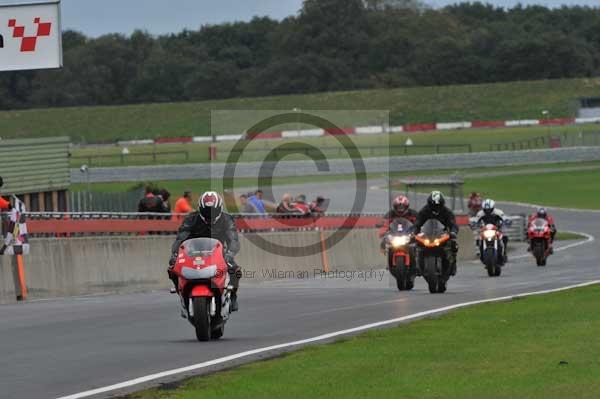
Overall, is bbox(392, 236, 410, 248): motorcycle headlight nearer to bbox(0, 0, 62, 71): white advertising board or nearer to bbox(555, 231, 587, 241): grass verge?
bbox(0, 0, 62, 71): white advertising board

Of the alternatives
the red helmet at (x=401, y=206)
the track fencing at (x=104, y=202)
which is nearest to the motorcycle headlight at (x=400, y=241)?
the red helmet at (x=401, y=206)

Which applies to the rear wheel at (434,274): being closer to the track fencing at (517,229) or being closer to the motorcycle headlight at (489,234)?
the motorcycle headlight at (489,234)

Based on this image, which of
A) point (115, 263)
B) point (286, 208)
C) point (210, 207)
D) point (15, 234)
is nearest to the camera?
point (210, 207)

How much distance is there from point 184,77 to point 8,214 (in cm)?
12562

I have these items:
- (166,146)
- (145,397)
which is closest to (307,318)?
(145,397)

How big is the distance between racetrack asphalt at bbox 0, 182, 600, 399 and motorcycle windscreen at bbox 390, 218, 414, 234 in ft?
3.17

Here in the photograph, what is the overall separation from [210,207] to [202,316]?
123 cm

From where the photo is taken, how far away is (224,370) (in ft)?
38.4

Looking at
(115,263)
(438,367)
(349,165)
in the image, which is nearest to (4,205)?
(115,263)

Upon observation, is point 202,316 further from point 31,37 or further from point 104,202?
point 104,202

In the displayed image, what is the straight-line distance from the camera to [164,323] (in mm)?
16719

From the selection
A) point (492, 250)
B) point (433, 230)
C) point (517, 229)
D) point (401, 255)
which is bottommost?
point (517, 229)

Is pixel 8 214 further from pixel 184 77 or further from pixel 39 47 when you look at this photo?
pixel 184 77

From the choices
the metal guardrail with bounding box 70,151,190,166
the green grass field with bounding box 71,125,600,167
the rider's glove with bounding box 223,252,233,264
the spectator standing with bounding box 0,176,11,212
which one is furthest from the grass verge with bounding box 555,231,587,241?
the metal guardrail with bounding box 70,151,190,166
